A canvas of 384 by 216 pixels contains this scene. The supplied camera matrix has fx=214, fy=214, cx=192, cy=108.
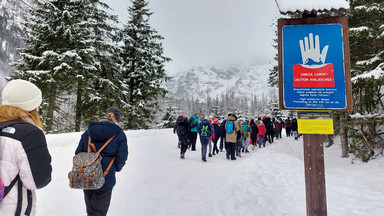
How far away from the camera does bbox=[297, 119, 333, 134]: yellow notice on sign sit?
3.21 meters

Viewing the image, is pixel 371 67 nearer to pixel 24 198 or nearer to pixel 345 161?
pixel 345 161

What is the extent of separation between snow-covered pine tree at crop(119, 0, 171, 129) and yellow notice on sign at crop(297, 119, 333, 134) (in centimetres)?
1779

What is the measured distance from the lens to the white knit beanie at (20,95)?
1894 mm

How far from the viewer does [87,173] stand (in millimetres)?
3064

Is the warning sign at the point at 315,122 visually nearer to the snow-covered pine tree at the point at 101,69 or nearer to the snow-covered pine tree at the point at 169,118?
the snow-covered pine tree at the point at 101,69

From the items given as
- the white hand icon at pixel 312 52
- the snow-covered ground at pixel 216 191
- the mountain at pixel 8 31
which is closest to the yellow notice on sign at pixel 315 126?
the white hand icon at pixel 312 52

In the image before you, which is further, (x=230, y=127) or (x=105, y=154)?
(x=230, y=127)

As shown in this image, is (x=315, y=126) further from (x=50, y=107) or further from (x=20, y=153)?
(x=50, y=107)

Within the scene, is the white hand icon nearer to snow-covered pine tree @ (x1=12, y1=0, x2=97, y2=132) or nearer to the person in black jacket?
the person in black jacket

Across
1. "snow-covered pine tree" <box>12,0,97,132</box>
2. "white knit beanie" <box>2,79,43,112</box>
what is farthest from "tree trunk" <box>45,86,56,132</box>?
"white knit beanie" <box>2,79,43,112</box>

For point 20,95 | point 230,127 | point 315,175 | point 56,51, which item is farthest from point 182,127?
point 56,51

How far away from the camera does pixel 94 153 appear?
3.21m

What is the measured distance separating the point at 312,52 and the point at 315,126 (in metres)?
1.14

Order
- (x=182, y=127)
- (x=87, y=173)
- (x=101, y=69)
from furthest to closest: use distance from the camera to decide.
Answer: (x=101, y=69) → (x=182, y=127) → (x=87, y=173)
